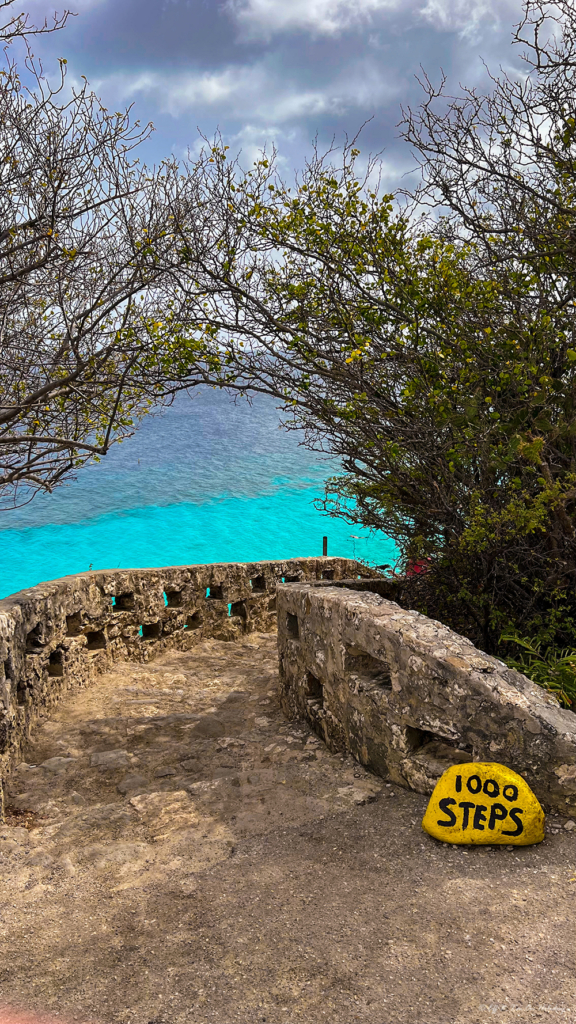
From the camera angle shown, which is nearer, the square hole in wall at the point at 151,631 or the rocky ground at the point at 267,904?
the rocky ground at the point at 267,904

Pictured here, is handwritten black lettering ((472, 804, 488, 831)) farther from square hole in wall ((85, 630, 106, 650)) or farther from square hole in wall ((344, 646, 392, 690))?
square hole in wall ((85, 630, 106, 650))

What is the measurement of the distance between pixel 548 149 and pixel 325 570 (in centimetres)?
652

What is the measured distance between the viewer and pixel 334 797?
14.1ft

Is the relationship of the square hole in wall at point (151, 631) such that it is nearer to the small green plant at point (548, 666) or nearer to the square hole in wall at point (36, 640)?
the square hole in wall at point (36, 640)

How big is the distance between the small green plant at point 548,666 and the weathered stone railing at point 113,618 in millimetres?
4017

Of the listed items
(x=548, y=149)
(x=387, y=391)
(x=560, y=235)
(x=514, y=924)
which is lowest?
(x=514, y=924)

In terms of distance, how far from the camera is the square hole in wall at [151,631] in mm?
8547

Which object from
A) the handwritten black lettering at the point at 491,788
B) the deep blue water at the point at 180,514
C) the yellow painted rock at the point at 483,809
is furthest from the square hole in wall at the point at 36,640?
the deep blue water at the point at 180,514

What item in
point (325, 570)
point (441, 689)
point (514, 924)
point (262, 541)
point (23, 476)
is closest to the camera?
point (514, 924)

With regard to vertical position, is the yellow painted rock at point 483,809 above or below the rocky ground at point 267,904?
above

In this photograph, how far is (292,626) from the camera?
6.25 metres

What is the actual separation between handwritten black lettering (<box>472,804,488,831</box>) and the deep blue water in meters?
18.3

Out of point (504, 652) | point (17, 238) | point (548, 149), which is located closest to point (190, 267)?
point (17, 238)

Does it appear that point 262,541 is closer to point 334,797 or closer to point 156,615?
point 156,615
